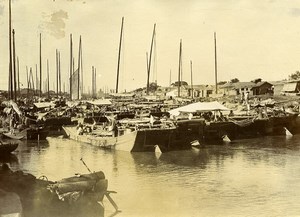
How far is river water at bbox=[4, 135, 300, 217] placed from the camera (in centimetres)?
377

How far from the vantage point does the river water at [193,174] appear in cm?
377

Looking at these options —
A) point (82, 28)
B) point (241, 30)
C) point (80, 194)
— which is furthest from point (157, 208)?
point (241, 30)

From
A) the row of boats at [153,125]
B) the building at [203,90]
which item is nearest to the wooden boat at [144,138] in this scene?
the row of boats at [153,125]

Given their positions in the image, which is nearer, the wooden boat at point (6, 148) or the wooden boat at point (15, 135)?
the wooden boat at point (6, 148)

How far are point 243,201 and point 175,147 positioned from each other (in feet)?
10.2

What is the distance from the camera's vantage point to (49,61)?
498cm

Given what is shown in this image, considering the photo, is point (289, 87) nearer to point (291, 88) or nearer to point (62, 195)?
point (291, 88)

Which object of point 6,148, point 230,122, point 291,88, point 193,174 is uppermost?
point 291,88

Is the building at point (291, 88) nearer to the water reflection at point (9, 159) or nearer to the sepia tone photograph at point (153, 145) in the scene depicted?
the sepia tone photograph at point (153, 145)

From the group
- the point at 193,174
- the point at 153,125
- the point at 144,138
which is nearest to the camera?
the point at 193,174

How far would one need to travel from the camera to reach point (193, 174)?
504 centimetres

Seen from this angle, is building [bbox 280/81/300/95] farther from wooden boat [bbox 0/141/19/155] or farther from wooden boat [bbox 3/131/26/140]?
wooden boat [bbox 0/141/19/155]

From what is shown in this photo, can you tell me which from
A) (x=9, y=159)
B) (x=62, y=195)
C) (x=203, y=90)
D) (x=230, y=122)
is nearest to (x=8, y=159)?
(x=9, y=159)

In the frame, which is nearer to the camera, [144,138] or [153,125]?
[144,138]
